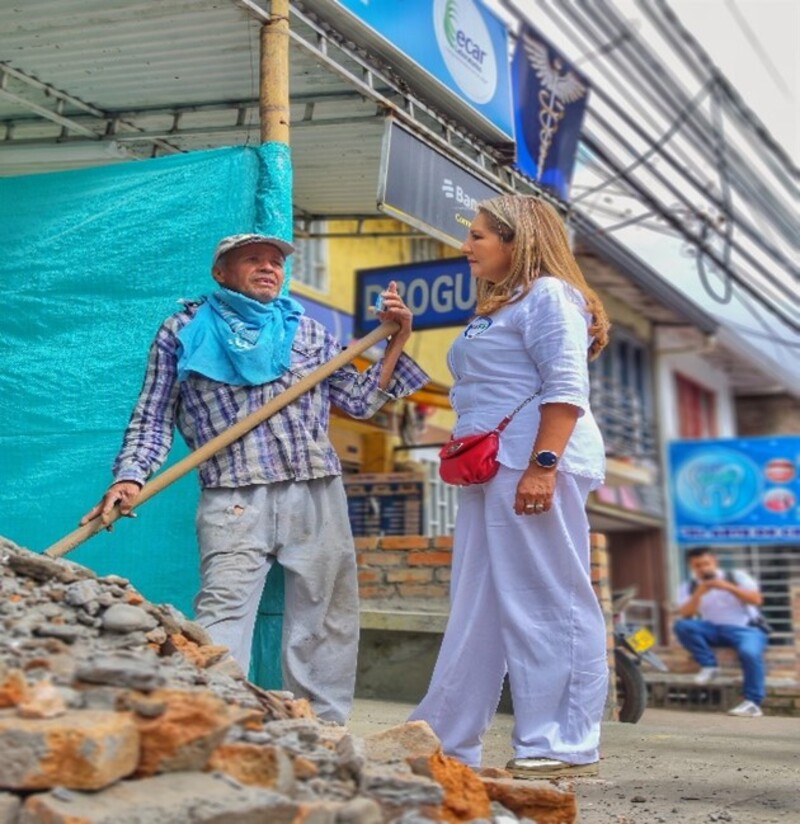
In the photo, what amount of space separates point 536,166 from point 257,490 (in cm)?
471

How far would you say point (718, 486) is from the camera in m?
16.4

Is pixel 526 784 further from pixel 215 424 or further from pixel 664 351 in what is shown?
pixel 664 351

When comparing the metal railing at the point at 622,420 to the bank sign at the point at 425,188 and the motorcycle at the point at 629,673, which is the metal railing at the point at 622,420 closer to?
the motorcycle at the point at 629,673

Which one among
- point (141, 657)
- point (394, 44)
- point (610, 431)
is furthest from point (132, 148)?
point (610, 431)

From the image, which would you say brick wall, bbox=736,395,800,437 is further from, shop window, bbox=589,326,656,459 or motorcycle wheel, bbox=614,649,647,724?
motorcycle wheel, bbox=614,649,647,724

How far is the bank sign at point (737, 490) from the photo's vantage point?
15562mm

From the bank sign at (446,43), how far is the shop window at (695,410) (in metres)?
13.1

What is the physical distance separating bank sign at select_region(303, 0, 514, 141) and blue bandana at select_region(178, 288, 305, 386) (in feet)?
6.95

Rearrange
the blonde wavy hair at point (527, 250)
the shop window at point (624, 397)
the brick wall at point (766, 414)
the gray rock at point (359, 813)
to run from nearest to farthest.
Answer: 1. the gray rock at point (359, 813)
2. the blonde wavy hair at point (527, 250)
3. the shop window at point (624, 397)
4. the brick wall at point (766, 414)

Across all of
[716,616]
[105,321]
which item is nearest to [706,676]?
[716,616]

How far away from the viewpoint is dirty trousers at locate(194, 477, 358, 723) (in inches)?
145

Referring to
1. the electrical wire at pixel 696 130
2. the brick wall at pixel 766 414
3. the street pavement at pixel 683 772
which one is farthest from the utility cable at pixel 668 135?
the brick wall at pixel 766 414

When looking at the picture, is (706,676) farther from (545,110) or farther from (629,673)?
(545,110)

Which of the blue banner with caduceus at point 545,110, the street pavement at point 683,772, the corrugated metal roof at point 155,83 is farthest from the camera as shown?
the blue banner with caduceus at point 545,110
